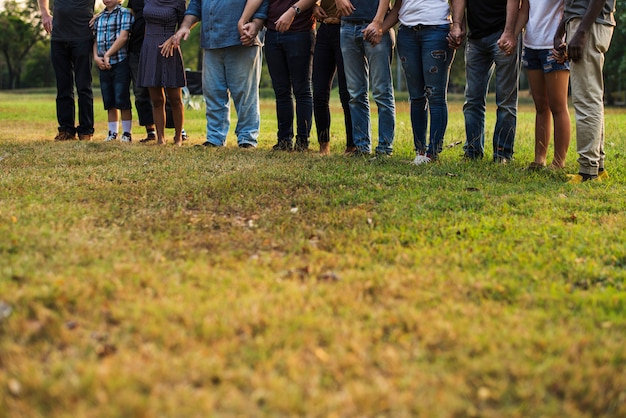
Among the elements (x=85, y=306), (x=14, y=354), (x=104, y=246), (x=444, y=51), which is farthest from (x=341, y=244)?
(x=444, y=51)

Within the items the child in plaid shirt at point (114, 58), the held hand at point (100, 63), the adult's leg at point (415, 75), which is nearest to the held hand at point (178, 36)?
the child in plaid shirt at point (114, 58)

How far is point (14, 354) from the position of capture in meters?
2.42

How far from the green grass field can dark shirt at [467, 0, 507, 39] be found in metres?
1.62

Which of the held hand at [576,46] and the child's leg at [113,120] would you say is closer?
the held hand at [576,46]

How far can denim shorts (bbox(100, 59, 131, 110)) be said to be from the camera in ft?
27.6

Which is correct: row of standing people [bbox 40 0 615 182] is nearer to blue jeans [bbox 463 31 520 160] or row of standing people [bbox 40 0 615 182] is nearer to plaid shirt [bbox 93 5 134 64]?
blue jeans [bbox 463 31 520 160]

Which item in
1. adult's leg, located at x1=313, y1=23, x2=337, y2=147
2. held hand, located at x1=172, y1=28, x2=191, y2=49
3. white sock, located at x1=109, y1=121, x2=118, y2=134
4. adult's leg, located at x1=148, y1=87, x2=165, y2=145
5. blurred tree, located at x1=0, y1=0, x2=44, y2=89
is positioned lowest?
white sock, located at x1=109, y1=121, x2=118, y2=134

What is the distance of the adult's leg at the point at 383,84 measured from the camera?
6512 millimetres

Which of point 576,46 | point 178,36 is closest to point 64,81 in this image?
point 178,36

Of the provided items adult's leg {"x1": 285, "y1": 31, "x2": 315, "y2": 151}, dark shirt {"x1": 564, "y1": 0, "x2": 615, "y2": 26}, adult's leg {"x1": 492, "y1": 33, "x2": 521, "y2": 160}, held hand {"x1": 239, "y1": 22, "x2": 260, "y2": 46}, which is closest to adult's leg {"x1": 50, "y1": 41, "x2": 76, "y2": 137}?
held hand {"x1": 239, "y1": 22, "x2": 260, "y2": 46}

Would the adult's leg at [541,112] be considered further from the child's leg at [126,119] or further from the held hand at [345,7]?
the child's leg at [126,119]

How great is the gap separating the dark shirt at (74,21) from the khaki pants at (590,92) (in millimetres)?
5894

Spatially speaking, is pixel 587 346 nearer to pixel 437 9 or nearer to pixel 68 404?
pixel 68 404

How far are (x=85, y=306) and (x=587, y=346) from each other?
1.95 meters
